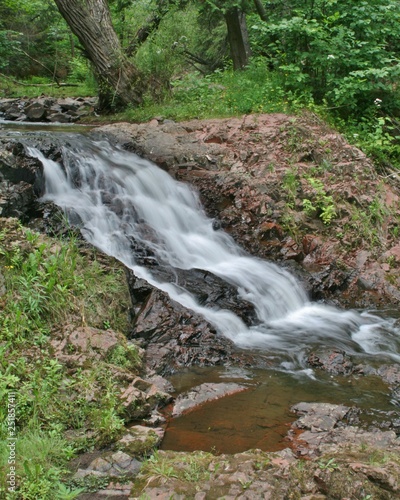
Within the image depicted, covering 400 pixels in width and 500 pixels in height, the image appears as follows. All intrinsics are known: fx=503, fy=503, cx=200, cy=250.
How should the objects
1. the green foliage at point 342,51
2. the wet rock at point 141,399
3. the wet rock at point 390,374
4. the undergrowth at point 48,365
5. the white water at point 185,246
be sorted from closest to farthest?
1. the undergrowth at point 48,365
2. the wet rock at point 141,399
3. the wet rock at point 390,374
4. the white water at point 185,246
5. the green foliage at point 342,51

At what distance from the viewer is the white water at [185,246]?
6.17 m

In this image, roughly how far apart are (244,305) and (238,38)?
873 cm

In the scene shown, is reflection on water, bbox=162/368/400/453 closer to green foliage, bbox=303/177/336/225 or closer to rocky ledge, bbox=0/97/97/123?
green foliage, bbox=303/177/336/225

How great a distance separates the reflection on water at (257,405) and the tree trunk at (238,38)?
935cm

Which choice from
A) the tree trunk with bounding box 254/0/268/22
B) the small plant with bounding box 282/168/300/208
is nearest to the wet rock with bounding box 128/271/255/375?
the small plant with bounding box 282/168/300/208

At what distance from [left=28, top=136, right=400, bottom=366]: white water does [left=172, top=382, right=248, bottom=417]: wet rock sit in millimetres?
1099

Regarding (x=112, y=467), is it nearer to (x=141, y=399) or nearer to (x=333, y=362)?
(x=141, y=399)

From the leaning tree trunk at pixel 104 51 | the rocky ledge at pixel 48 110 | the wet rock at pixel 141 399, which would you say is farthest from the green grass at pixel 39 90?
the wet rock at pixel 141 399

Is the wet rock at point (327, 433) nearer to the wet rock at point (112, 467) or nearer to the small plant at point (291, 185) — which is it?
the wet rock at point (112, 467)

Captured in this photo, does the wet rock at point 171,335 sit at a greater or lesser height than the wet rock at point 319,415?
greater

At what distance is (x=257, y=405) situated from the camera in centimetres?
450

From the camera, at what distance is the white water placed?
6172 millimetres

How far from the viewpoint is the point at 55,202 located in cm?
729

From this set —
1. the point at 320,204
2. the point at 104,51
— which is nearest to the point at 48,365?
the point at 320,204
